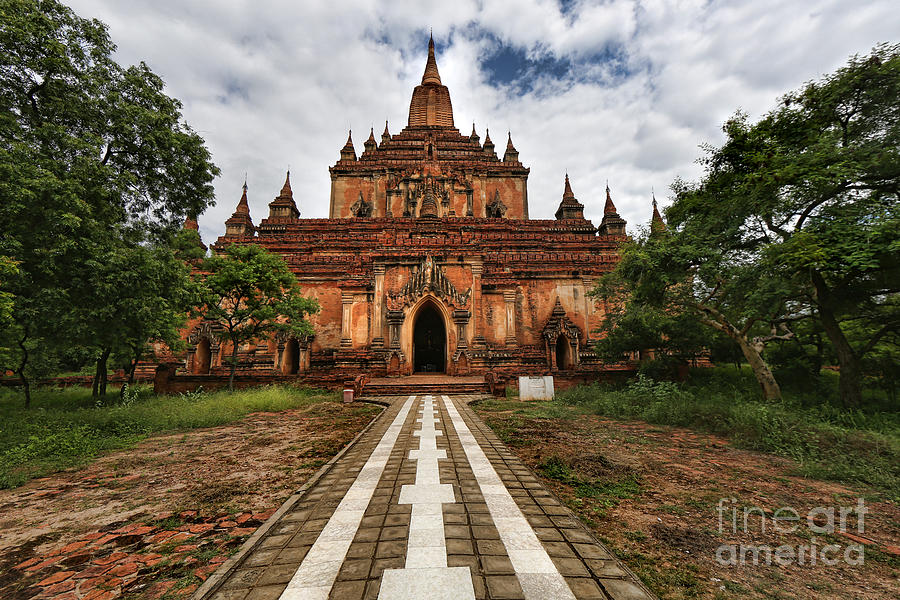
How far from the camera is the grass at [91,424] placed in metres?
6.29

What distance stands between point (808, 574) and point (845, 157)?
9.48 metres

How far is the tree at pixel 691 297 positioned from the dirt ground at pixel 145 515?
10226 mm

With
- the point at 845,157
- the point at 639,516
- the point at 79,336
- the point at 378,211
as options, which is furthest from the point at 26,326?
the point at 378,211

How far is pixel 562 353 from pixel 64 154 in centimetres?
2123

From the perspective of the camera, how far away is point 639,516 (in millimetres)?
3934

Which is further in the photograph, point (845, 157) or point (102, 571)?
point (845, 157)

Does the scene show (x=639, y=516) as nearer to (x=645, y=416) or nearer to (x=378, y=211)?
(x=645, y=416)

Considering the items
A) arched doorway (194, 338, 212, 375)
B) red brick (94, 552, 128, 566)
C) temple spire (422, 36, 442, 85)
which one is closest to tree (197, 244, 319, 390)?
arched doorway (194, 338, 212, 375)

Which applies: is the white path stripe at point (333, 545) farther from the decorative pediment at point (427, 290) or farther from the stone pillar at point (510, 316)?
the stone pillar at point (510, 316)

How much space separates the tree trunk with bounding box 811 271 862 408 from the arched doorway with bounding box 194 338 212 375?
2601 centimetres

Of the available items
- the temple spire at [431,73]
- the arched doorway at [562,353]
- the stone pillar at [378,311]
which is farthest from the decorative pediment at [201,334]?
the temple spire at [431,73]

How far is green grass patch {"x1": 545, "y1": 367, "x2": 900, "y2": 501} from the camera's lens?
557 centimetres

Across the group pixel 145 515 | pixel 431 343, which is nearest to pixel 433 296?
pixel 431 343

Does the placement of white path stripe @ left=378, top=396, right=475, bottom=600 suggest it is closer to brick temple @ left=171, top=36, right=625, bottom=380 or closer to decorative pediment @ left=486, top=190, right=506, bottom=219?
brick temple @ left=171, top=36, right=625, bottom=380
